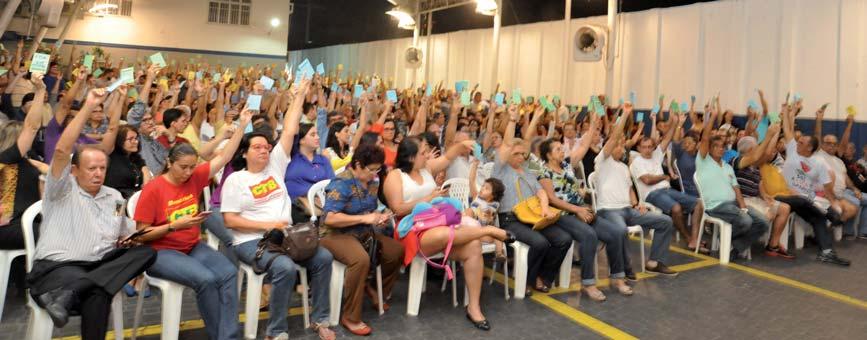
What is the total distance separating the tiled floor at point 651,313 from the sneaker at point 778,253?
608 millimetres

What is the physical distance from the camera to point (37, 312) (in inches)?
93.0

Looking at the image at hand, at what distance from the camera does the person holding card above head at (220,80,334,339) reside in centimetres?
295

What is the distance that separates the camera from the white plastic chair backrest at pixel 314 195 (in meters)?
3.64

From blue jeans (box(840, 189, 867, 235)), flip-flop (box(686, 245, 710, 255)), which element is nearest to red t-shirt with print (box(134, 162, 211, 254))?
flip-flop (box(686, 245, 710, 255))

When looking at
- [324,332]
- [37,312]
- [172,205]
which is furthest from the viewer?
[324,332]

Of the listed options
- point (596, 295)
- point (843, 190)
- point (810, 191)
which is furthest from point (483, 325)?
point (843, 190)

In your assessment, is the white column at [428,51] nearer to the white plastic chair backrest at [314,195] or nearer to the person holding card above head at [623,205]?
→ the person holding card above head at [623,205]

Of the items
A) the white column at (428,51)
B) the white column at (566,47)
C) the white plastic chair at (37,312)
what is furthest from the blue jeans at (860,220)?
the white column at (428,51)

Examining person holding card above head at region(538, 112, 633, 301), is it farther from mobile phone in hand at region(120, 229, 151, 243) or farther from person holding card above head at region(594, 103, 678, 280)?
mobile phone in hand at region(120, 229, 151, 243)

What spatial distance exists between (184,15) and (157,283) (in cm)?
1506

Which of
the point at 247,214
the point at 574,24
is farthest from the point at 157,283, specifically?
the point at 574,24

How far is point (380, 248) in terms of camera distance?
346 cm

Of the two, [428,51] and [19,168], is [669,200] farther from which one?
[428,51]

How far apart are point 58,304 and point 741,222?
17.8 ft
